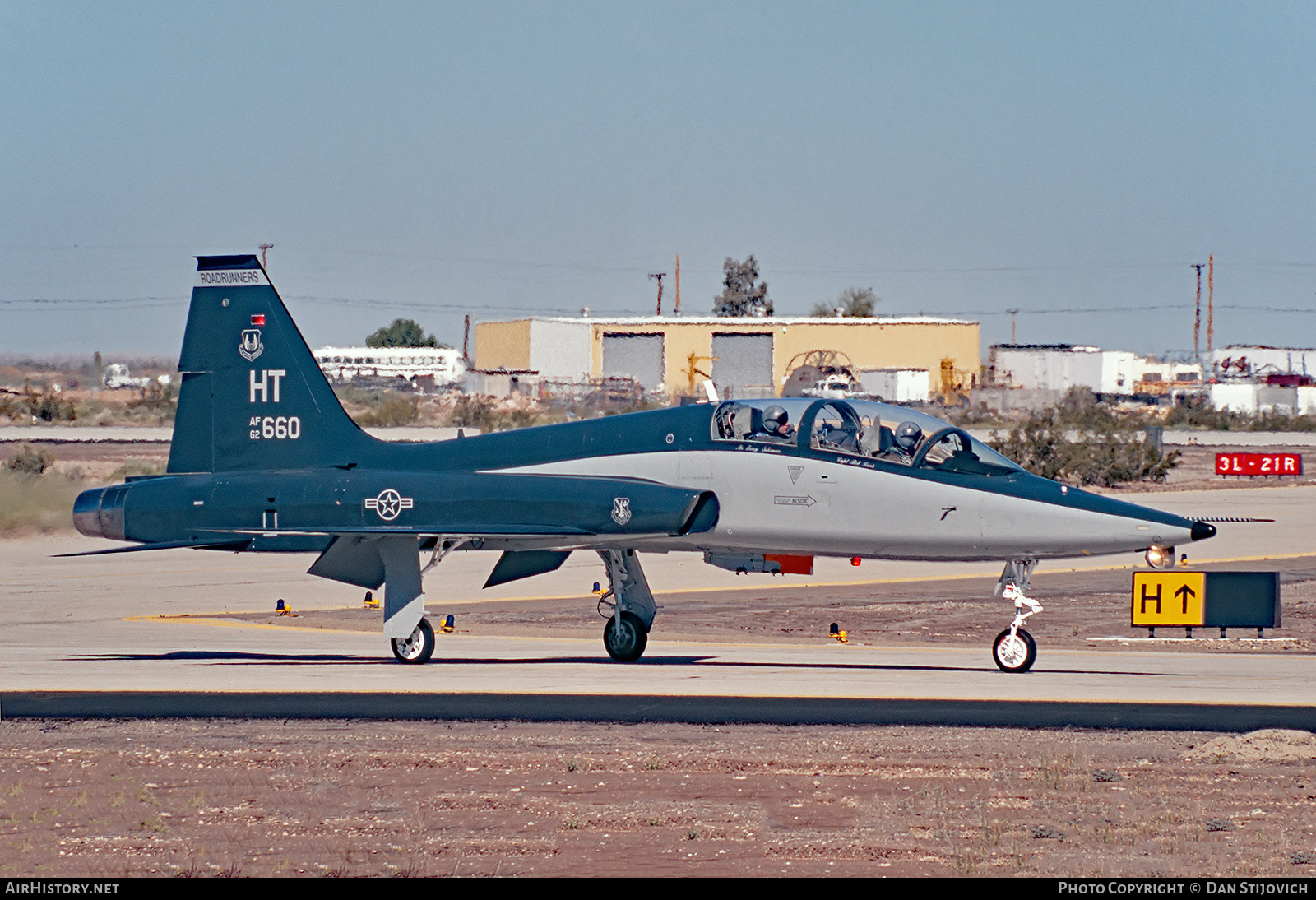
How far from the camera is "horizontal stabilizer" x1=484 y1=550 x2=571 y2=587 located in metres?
17.4

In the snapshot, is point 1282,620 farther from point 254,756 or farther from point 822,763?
point 254,756

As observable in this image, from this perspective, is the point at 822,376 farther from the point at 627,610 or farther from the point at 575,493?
the point at 575,493

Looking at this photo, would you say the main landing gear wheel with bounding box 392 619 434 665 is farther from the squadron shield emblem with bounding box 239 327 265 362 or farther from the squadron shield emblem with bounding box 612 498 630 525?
the squadron shield emblem with bounding box 239 327 265 362

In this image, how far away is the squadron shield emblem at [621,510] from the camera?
16.1m

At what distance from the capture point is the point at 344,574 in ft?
56.7

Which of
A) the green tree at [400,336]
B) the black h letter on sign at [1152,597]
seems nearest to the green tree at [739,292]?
the green tree at [400,336]

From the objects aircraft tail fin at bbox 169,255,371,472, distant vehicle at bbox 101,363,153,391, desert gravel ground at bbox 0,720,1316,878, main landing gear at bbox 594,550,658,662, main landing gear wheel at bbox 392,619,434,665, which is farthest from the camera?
distant vehicle at bbox 101,363,153,391

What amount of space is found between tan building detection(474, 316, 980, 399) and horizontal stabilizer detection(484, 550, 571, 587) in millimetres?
89285

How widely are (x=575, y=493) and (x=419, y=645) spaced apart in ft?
8.36

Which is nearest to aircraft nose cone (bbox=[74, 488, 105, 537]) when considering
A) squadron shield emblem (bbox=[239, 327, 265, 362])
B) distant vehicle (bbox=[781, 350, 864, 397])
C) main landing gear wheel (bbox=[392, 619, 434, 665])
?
squadron shield emblem (bbox=[239, 327, 265, 362])

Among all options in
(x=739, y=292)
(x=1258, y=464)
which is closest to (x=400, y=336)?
(x=739, y=292)

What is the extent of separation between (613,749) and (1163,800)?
4020 mm

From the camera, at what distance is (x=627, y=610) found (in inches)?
684

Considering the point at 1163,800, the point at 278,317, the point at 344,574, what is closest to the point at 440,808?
the point at 1163,800
